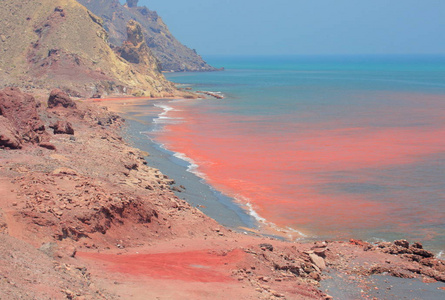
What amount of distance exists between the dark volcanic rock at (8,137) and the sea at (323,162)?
863cm

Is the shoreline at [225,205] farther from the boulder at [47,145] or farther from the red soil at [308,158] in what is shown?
the boulder at [47,145]

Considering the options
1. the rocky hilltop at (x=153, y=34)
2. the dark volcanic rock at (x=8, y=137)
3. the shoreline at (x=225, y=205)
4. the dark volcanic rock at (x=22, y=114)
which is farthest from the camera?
the rocky hilltop at (x=153, y=34)

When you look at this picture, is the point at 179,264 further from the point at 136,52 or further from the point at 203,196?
the point at 136,52

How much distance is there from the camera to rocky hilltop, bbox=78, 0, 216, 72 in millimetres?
168375

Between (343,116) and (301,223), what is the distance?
36096mm

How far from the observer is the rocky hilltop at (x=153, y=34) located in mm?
168375

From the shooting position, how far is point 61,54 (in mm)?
69812

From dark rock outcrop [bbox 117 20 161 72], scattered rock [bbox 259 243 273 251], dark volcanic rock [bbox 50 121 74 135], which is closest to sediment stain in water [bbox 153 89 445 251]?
scattered rock [bbox 259 243 273 251]

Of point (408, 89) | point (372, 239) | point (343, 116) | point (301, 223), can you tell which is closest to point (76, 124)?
point (301, 223)

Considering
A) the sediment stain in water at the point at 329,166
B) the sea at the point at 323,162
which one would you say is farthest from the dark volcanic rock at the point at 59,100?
the sediment stain in water at the point at 329,166

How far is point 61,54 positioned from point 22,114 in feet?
160

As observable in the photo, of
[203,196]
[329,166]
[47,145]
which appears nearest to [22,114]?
[47,145]

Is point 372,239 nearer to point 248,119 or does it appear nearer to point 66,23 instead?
point 248,119

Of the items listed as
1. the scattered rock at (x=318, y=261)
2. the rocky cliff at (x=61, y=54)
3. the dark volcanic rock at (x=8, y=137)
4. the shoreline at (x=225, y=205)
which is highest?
the rocky cliff at (x=61, y=54)
